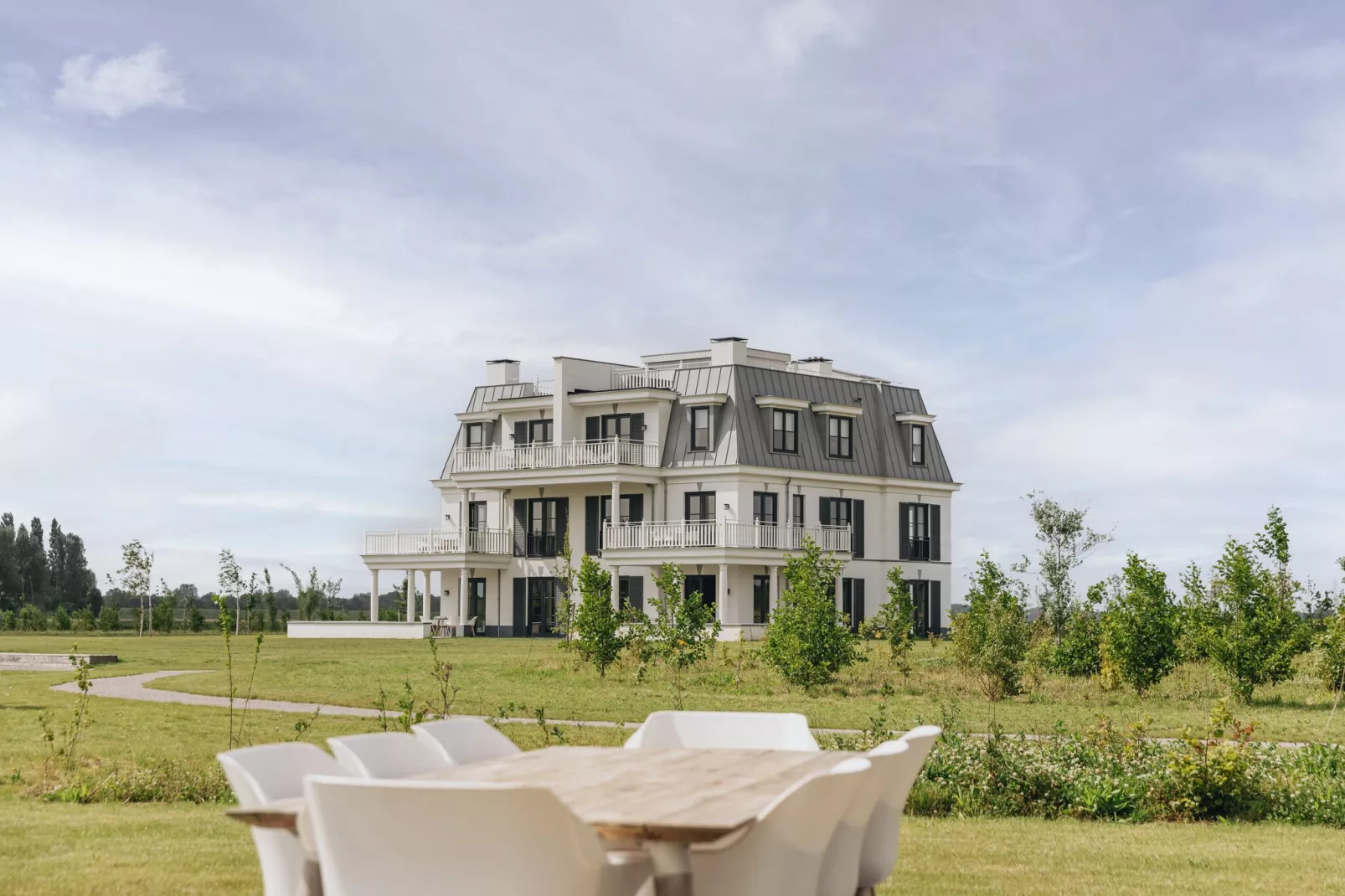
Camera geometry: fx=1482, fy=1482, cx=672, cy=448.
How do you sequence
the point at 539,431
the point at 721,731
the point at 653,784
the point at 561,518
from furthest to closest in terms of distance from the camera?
1. the point at 539,431
2. the point at 561,518
3. the point at 721,731
4. the point at 653,784

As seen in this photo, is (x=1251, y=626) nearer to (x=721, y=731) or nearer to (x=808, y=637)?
(x=808, y=637)

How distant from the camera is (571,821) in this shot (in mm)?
4266

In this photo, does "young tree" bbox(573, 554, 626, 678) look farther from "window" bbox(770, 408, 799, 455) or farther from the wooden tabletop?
"window" bbox(770, 408, 799, 455)

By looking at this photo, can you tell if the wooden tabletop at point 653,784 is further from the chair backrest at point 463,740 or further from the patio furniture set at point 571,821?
the chair backrest at point 463,740

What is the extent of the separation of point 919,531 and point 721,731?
1646 inches

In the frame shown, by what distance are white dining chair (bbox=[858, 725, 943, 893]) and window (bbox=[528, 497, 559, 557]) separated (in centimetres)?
4131

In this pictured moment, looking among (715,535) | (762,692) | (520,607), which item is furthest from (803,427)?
(762,692)

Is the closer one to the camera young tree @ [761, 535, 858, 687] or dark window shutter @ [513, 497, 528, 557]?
young tree @ [761, 535, 858, 687]

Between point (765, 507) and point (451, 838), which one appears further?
point (765, 507)

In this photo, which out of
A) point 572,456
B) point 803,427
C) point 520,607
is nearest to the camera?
point 572,456

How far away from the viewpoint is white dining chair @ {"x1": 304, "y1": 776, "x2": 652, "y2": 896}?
13.8 ft

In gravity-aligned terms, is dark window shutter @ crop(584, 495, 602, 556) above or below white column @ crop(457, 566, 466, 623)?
above

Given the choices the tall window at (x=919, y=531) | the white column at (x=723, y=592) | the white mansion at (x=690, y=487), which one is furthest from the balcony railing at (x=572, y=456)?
the tall window at (x=919, y=531)

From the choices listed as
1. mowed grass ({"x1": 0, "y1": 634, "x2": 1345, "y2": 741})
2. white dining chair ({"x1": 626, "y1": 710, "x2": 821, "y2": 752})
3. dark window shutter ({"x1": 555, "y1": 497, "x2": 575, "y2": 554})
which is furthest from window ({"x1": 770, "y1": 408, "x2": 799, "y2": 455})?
white dining chair ({"x1": 626, "y1": 710, "x2": 821, "y2": 752})
